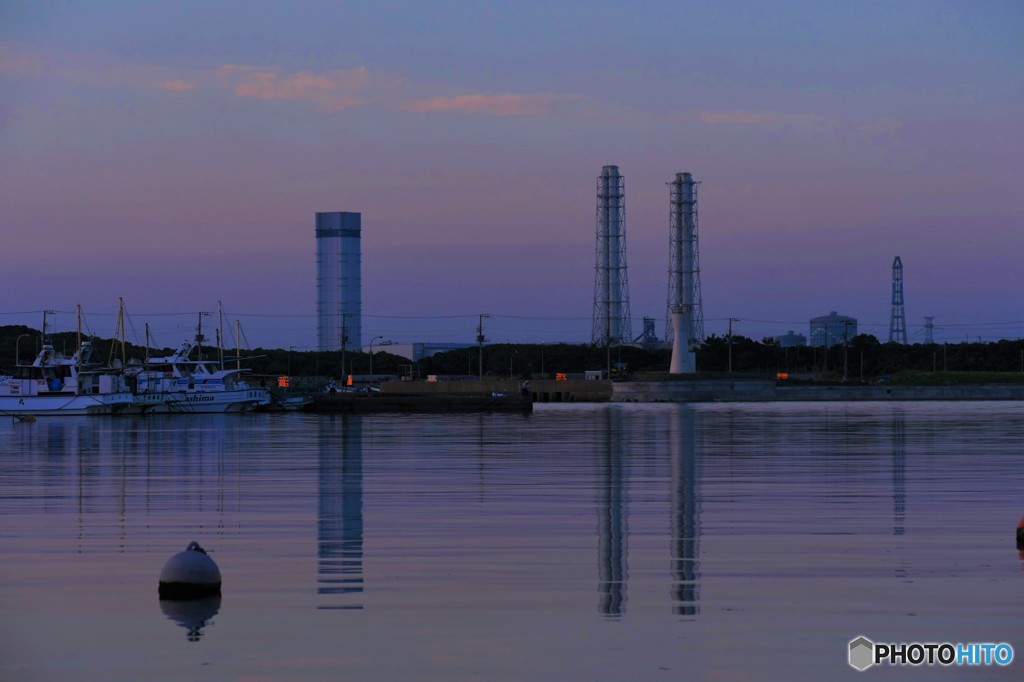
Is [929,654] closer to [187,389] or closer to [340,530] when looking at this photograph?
[340,530]

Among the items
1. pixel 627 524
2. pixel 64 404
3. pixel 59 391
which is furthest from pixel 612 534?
pixel 59 391

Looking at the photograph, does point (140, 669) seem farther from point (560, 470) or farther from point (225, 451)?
point (225, 451)

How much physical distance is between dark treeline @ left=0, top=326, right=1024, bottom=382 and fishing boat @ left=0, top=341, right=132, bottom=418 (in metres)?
68.2

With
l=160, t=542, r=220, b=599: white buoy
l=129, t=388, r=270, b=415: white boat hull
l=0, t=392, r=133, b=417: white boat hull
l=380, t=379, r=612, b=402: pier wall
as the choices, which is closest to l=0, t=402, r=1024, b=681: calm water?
l=160, t=542, r=220, b=599: white buoy

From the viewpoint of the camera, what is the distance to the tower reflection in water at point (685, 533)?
41.5ft

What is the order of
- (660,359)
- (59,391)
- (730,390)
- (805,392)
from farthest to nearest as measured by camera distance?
(660,359), (805,392), (730,390), (59,391)

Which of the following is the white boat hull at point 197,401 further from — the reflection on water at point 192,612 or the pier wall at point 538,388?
the reflection on water at point 192,612

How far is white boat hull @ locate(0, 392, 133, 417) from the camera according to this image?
8012 centimetres

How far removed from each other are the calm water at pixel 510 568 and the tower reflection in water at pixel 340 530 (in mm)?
65

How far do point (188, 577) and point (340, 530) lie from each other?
5.51 meters

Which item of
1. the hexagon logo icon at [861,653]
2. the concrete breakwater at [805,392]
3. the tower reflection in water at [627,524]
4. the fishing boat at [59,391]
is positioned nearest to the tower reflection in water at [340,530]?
the tower reflection in water at [627,524]

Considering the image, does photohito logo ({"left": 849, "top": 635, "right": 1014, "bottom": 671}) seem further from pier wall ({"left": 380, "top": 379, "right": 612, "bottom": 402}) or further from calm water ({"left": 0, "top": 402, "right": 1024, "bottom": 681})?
pier wall ({"left": 380, "top": 379, "right": 612, "bottom": 402})

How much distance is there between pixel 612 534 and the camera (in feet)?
57.5

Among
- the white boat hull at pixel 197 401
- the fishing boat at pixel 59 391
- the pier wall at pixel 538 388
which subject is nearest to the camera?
the fishing boat at pixel 59 391
